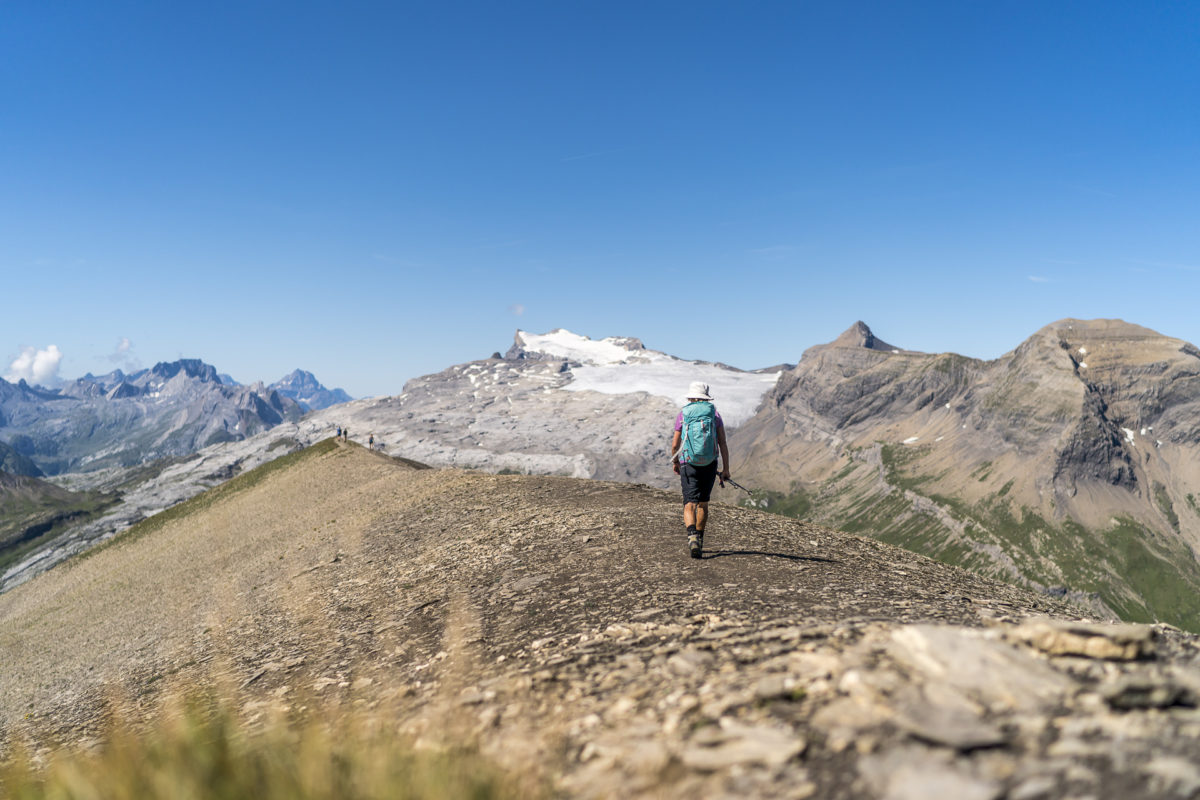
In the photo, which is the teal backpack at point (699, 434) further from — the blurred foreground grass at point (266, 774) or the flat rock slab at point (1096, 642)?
the blurred foreground grass at point (266, 774)

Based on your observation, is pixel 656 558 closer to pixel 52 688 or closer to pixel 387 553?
pixel 387 553

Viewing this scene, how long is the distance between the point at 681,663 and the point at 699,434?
8087 millimetres

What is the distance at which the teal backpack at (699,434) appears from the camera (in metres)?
15.2

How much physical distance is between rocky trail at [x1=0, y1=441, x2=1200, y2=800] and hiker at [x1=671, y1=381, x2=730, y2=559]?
106 cm

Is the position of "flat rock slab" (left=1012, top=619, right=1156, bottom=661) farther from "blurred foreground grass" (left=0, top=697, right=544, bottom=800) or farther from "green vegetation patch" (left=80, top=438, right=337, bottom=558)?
"green vegetation patch" (left=80, top=438, right=337, bottom=558)

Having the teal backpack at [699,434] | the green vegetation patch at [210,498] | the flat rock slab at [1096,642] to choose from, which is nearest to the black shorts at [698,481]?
the teal backpack at [699,434]

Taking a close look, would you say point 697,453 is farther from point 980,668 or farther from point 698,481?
point 980,668

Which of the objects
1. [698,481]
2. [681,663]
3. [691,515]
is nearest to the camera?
[681,663]

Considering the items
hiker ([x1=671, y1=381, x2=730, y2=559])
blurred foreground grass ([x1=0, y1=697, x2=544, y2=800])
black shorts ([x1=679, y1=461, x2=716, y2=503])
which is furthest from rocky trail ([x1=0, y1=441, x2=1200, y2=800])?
black shorts ([x1=679, y1=461, x2=716, y2=503])

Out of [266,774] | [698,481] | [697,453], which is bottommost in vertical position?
[266,774]

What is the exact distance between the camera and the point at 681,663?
302 inches

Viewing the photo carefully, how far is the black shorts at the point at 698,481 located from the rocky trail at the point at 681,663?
→ 5.46 ft

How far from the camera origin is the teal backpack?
15.2 m

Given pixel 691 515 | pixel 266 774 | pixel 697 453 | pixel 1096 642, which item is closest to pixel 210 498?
pixel 691 515
